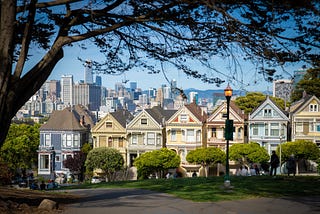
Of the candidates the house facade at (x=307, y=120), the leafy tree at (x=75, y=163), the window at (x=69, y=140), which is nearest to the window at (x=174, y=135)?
the leafy tree at (x=75, y=163)

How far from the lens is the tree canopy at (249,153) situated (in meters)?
46.7

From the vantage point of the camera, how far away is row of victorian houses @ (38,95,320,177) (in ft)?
164

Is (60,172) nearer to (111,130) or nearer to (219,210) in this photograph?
(111,130)

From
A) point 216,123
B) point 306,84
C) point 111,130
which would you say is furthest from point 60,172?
point 306,84

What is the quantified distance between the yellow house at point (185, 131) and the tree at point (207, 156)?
312 centimetres

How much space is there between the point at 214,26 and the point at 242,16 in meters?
0.66

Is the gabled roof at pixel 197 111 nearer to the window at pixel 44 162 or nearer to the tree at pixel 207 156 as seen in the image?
the tree at pixel 207 156

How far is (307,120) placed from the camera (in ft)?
162

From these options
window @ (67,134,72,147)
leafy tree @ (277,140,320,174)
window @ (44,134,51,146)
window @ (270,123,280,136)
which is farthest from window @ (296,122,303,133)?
window @ (44,134,51,146)

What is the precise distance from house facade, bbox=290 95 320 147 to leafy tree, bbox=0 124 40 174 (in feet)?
105

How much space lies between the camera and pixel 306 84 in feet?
204

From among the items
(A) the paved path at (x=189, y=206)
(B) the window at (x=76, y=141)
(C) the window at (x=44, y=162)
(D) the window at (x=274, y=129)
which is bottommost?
(C) the window at (x=44, y=162)

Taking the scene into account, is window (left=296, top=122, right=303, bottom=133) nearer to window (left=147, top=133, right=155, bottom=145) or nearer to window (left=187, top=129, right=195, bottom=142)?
window (left=187, top=129, right=195, bottom=142)

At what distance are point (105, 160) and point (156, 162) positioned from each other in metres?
6.83
